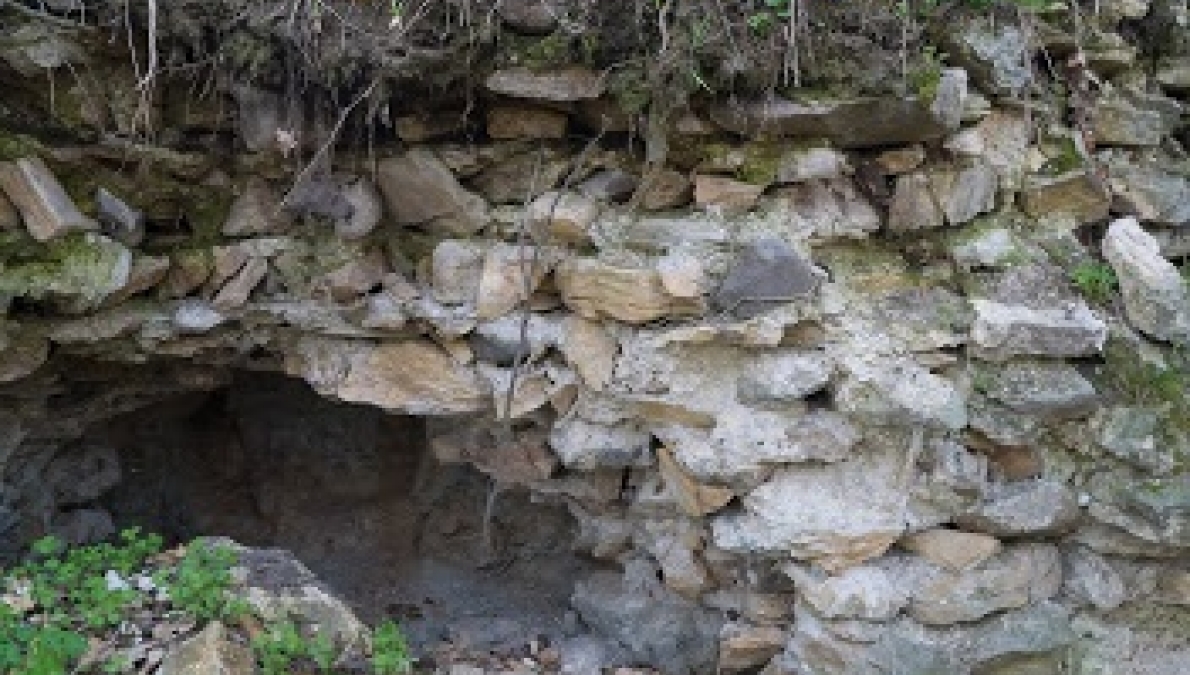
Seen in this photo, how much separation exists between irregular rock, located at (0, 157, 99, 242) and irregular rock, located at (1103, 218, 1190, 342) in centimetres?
252

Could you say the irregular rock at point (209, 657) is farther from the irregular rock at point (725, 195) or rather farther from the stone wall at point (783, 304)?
the irregular rock at point (725, 195)

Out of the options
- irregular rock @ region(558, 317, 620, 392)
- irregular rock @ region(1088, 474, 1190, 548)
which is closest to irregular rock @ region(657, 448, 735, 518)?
irregular rock @ region(558, 317, 620, 392)

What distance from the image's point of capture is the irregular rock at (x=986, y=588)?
8.55 ft

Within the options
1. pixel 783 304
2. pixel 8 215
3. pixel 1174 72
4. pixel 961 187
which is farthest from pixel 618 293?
pixel 1174 72

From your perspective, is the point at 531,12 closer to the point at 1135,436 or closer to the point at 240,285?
the point at 240,285

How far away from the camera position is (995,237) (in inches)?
107

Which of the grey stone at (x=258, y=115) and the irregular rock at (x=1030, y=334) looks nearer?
the irregular rock at (x=1030, y=334)

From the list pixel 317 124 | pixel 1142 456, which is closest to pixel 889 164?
pixel 1142 456

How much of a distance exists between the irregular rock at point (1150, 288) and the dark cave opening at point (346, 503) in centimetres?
177

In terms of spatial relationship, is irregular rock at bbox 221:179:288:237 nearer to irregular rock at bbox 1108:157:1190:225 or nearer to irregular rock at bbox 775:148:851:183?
irregular rock at bbox 775:148:851:183

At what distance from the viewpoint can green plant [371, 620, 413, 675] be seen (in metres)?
2.59

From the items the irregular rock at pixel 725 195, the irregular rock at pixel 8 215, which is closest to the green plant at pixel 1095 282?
the irregular rock at pixel 725 195

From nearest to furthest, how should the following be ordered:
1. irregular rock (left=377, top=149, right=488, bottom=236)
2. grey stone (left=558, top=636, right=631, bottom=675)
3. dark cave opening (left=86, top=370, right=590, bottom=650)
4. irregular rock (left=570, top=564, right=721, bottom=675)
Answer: irregular rock (left=377, top=149, right=488, bottom=236) → irregular rock (left=570, top=564, right=721, bottom=675) → grey stone (left=558, top=636, right=631, bottom=675) → dark cave opening (left=86, top=370, right=590, bottom=650)

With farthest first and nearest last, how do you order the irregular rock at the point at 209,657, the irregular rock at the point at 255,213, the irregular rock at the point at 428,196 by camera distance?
the irregular rock at the point at 255,213, the irregular rock at the point at 428,196, the irregular rock at the point at 209,657
